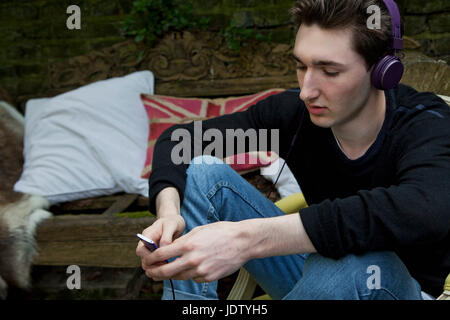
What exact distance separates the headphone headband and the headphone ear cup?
0.10 feet

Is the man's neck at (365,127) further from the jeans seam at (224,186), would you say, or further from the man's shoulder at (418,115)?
the jeans seam at (224,186)

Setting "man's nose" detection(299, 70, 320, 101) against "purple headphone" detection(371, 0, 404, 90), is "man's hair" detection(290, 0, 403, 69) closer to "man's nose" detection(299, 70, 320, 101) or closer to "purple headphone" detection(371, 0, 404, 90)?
"purple headphone" detection(371, 0, 404, 90)

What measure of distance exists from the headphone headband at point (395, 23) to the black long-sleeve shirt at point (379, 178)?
0.55 ft

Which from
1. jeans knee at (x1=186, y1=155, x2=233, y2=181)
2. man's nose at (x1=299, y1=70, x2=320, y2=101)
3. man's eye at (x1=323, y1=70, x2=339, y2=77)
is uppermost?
man's eye at (x1=323, y1=70, x2=339, y2=77)

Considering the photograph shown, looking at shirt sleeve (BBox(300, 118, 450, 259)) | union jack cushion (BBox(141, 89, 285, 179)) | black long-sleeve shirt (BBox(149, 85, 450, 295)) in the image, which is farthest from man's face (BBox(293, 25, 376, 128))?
union jack cushion (BBox(141, 89, 285, 179))

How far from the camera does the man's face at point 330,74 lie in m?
0.93

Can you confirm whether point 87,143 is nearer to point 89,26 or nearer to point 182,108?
point 182,108

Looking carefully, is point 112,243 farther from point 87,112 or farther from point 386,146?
point 386,146

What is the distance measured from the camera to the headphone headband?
90 centimetres

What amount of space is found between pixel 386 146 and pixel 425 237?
31cm

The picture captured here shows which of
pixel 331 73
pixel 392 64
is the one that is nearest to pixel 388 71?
pixel 392 64

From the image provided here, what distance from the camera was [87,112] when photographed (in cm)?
214

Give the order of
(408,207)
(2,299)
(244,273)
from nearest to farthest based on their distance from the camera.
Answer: (408,207), (244,273), (2,299)
